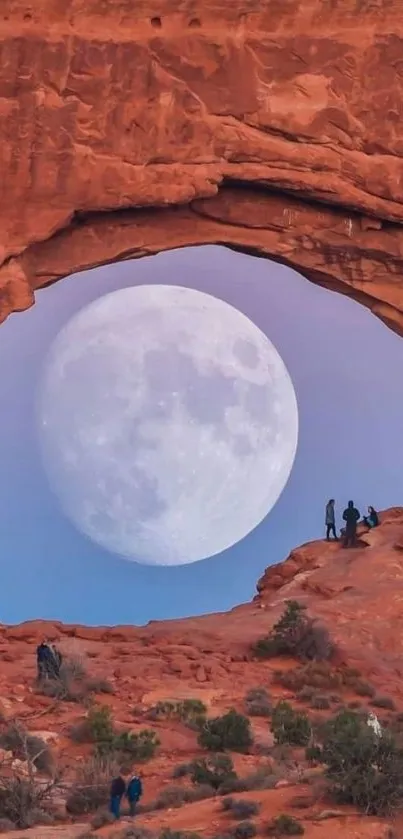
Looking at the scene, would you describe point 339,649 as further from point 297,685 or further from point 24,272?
point 24,272

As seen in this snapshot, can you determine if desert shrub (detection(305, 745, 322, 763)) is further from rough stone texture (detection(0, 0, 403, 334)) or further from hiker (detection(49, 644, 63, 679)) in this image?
rough stone texture (detection(0, 0, 403, 334))

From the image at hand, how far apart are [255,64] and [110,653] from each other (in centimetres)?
899

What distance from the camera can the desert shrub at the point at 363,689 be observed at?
15.2 m

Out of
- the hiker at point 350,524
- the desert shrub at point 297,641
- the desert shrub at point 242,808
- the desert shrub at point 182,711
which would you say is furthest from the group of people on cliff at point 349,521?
the desert shrub at point 242,808

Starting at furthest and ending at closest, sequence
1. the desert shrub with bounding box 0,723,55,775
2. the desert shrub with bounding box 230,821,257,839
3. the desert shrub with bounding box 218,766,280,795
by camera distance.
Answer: the desert shrub with bounding box 0,723,55,775, the desert shrub with bounding box 218,766,280,795, the desert shrub with bounding box 230,821,257,839

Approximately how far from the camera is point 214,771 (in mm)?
10789

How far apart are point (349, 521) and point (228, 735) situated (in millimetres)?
12507

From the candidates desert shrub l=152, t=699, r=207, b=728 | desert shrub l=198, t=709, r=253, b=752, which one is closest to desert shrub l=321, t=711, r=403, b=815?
desert shrub l=198, t=709, r=253, b=752

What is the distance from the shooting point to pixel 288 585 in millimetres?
22203

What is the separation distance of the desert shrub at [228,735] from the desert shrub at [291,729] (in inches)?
12.6

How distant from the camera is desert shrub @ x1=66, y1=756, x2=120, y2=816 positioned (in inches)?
396

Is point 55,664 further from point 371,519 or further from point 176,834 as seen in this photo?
point 371,519

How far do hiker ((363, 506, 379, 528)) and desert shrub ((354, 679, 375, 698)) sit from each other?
31.9 feet

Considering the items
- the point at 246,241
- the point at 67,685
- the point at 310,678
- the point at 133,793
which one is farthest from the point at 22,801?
the point at 246,241
